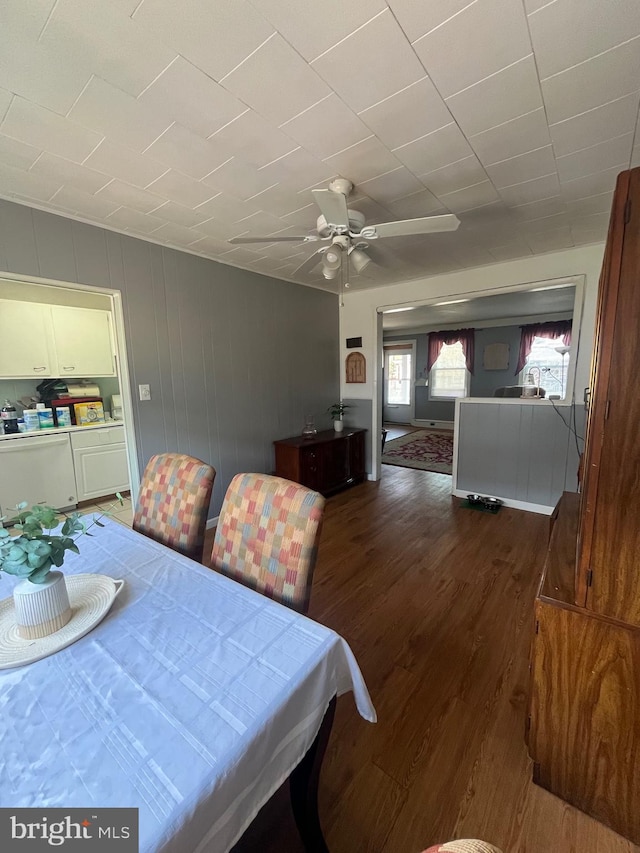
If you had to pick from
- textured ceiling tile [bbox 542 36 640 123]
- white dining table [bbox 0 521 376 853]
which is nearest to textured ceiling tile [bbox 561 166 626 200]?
textured ceiling tile [bbox 542 36 640 123]

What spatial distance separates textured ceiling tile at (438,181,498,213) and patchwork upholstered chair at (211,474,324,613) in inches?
80.4

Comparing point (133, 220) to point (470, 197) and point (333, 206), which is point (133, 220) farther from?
point (470, 197)

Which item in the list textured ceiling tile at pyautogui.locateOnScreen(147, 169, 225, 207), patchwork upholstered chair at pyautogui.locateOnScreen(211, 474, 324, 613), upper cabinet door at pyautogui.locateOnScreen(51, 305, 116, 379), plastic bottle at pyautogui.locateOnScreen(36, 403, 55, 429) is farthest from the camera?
upper cabinet door at pyautogui.locateOnScreen(51, 305, 116, 379)

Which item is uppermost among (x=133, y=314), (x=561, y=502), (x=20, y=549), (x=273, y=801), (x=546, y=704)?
(x=133, y=314)

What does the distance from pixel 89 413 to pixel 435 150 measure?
390 cm

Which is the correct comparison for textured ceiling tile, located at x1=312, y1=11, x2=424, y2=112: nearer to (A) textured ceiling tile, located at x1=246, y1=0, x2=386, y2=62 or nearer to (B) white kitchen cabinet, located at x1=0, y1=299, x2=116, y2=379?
(A) textured ceiling tile, located at x1=246, y1=0, x2=386, y2=62

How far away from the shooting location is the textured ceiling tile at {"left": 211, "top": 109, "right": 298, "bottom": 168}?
1472 millimetres

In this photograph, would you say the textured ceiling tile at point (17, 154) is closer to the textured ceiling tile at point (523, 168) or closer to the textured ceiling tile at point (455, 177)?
the textured ceiling tile at point (455, 177)

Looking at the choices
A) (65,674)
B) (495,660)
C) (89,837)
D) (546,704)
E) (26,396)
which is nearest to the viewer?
(89,837)

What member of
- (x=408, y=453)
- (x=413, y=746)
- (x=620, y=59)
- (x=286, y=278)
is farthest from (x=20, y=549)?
(x=408, y=453)

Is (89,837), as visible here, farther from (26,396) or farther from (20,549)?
(26,396)

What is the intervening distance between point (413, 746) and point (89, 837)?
1.22 m

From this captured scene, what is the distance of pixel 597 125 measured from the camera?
1539 millimetres

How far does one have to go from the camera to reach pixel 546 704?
112 cm
